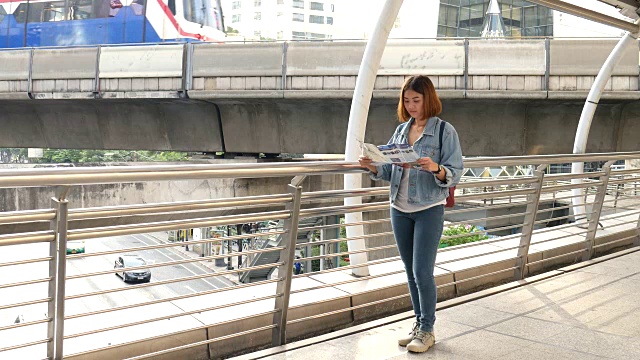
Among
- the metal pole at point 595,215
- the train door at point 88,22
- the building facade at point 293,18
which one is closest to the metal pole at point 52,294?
the metal pole at point 595,215

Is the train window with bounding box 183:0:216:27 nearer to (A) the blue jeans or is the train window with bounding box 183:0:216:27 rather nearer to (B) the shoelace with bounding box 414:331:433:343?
(A) the blue jeans

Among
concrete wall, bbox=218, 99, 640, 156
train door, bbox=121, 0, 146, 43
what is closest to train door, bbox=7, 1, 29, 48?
train door, bbox=121, 0, 146, 43

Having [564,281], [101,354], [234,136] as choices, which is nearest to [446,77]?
[234,136]

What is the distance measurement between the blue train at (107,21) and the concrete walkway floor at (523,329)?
15.8 metres

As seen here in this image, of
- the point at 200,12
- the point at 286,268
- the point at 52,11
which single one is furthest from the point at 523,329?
the point at 52,11

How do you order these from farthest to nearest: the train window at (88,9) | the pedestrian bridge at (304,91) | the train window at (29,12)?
the train window at (29,12) < the train window at (88,9) < the pedestrian bridge at (304,91)

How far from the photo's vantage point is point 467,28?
3159 cm

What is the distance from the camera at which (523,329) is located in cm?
496

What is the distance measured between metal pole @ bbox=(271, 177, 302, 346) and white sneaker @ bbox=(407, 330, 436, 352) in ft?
2.68

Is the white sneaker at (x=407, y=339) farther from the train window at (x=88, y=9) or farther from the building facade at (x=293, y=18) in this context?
the building facade at (x=293, y=18)

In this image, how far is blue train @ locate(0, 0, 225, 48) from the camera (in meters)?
20.0

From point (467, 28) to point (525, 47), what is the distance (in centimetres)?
1965

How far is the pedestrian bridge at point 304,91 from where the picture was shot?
12672 mm

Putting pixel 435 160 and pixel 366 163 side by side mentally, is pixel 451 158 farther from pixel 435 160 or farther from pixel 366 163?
pixel 366 163
